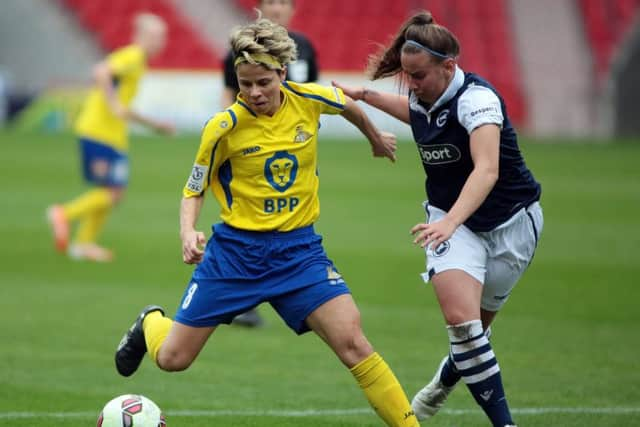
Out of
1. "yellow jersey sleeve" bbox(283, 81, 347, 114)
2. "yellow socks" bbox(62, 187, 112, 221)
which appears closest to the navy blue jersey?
"yellow jersey sleeve" bbox(283, 81, 347, 114)

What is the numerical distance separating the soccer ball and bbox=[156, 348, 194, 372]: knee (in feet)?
0.88

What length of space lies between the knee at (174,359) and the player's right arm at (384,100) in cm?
168

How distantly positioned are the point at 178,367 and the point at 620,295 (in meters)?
5.89

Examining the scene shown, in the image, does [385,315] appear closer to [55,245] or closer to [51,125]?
[55,245]

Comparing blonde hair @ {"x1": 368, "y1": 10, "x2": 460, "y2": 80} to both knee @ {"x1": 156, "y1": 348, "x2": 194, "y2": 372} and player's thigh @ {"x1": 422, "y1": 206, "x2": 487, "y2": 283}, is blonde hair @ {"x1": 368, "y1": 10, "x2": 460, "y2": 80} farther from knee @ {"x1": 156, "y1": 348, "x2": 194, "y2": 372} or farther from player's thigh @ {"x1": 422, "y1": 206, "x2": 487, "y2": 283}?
knee @ {"x1": 156, "y1": 348, "x2": 194, "y2": 372}

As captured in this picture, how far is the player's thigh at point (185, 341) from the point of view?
210 inches

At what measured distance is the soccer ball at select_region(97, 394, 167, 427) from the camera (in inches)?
202

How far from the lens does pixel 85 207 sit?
12.1 m

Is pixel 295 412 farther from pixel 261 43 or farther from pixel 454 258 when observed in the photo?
pixel 261 43

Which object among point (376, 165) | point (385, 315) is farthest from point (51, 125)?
point (385, 315)

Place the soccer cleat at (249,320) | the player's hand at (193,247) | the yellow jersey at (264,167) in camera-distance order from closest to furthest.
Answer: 1. the player's hand at (193,247)
2. the yellow jersey at (264,167)
3. the soccer cleat at (249,320)

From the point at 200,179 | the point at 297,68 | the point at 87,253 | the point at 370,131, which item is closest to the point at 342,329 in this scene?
the point at 200,179

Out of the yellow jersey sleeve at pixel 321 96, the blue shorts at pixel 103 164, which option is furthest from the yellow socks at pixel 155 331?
the blue shorts at pixel 103 164

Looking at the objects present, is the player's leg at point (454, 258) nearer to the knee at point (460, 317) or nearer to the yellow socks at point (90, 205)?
the knee at point (460, 317)
